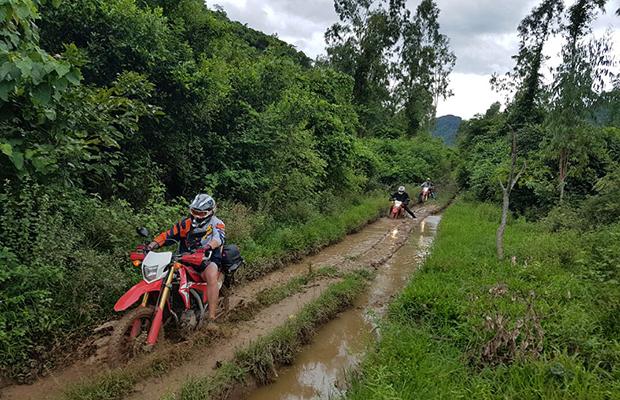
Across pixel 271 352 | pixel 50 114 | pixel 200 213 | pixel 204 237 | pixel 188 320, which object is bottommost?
pixel 271 352

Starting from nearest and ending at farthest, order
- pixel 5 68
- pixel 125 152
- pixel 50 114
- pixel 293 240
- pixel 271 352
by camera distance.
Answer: pixel 5 68
pixel 50 114
pixel 271 352
pixel 125 152
pixel 293 240

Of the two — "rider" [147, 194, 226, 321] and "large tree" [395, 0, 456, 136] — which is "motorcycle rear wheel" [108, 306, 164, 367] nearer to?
"rider" [147, 194, 226, 321]

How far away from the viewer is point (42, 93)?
2.20 metres

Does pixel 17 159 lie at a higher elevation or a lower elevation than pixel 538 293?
higher

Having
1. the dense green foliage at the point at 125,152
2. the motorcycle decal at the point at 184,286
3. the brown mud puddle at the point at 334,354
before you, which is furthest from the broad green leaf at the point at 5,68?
the brown mud puddle at the point at 334,354

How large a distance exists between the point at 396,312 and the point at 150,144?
606 centimetres

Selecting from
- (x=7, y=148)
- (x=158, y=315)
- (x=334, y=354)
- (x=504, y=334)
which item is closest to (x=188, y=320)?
(x=158, y=315)

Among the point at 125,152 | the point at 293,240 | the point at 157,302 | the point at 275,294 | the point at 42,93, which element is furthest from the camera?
the point at 293,240

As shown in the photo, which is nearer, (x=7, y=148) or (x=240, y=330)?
(x=7, y=148)

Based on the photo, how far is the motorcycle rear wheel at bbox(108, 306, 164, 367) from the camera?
3.22m

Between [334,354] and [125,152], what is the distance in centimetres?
556

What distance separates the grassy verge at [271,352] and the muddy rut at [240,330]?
0.61 ft

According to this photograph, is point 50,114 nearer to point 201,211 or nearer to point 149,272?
point 149,272

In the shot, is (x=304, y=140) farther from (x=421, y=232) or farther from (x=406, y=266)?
(x=421, y=232)
